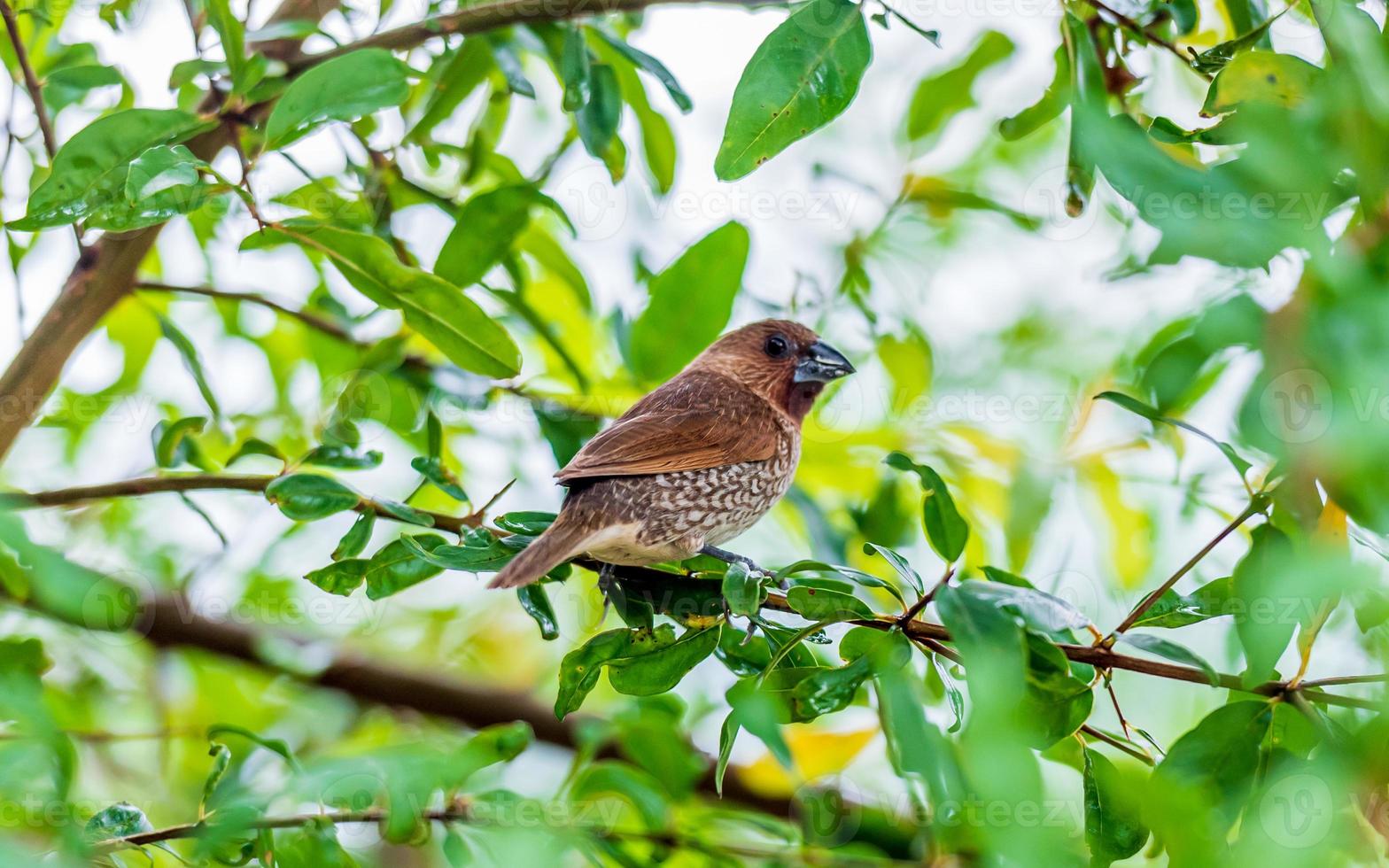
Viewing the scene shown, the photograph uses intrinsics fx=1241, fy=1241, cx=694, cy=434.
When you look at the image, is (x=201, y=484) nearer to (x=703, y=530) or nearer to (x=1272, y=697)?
(x=703, y=530)

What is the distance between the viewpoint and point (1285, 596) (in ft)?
4.44

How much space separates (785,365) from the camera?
4.05m

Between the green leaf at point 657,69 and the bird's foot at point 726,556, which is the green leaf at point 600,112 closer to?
the green leaf at point 657,69

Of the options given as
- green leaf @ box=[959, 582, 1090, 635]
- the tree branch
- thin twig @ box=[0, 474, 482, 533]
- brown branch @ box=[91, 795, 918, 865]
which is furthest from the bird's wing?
green leaf @ box=[959, 582, 1090, 635]

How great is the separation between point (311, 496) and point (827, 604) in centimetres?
115

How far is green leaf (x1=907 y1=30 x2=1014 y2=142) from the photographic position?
11.7 feet

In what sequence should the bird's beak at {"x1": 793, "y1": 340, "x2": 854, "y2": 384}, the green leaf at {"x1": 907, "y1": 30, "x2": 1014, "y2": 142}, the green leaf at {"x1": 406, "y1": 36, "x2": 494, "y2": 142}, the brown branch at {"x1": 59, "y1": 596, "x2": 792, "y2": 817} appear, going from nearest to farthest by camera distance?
the green leaf at {"x1": 406, "y1": 36, "x2": 494, "y2": 142} → the green leaf at {"x1": 907, "y1": 30, "x2": 1014, "y2": 142} → the bird's beak at {"x1": 793, "y1": 340, "x2": 854, "y2": 384} → the brown branch at {"x1": 59, "y1": 596, "x2": 792, "y2": 817}

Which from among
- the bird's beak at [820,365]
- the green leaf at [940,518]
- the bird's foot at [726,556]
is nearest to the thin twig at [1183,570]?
the green leaf at [940,518]

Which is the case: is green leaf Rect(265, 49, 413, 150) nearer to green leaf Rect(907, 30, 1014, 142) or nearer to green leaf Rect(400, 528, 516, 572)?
green leaf Rect(400, 528, 516, 572)

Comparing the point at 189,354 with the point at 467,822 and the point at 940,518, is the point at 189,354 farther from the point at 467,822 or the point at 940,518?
the point at 940,518

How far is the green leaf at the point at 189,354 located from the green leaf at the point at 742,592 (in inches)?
60.5

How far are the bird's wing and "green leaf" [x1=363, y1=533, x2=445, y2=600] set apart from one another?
47 centimetres

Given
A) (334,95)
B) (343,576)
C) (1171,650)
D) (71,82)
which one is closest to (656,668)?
(343,576)

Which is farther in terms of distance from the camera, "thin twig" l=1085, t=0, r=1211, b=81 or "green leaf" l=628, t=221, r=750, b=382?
"green leaf" l=628, t=221, r=750, b=382
